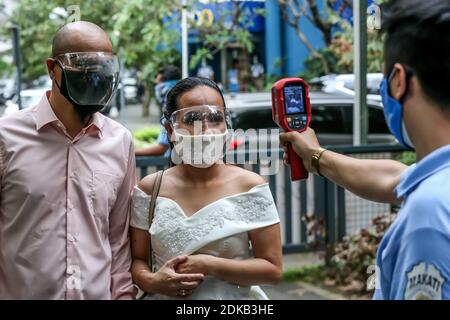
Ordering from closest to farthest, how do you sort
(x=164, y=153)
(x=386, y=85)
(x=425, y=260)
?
(x=425, y=260) → (x=386, y=85) → (x=164, y=153)

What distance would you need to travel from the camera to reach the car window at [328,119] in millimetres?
10336

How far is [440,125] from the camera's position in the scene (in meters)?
1.55

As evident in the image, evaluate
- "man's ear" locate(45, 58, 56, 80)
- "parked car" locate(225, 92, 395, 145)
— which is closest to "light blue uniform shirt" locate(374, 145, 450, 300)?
"man's ear" locate(45, 58, 56, 80)

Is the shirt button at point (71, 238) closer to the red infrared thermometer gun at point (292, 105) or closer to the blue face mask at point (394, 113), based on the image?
the red infrared thermometer gun at point (292, 105)

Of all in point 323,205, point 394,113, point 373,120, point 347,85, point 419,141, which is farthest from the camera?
point 373,120

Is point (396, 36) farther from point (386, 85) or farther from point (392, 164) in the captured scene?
point (392, 164)

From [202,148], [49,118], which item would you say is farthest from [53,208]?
[202,148]

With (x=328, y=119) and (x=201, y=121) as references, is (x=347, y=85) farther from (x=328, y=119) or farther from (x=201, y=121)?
(x=201, y=121)

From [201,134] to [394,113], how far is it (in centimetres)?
106

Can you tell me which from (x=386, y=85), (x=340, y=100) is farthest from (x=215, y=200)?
(x=340, y=100)

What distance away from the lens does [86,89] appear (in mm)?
2648

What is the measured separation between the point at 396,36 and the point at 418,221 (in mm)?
454

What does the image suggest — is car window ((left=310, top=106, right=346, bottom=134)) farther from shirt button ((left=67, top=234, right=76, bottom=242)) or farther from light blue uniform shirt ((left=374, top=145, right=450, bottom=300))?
light blue uniform shirt ((left=374, top=145, right=450, bottom=300))

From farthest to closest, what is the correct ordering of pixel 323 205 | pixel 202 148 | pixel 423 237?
pixel 323 205 < pixel 202 148 < pixel 423 237
